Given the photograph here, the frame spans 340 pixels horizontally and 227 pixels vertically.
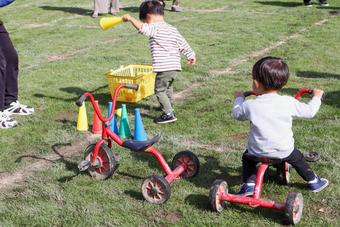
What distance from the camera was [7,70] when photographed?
23.1ft

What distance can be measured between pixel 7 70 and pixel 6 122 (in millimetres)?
812

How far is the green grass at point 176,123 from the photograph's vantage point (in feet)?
14.1

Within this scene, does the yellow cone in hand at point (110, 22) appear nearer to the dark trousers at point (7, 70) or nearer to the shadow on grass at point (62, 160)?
the shadow on grass at point (62, 160)

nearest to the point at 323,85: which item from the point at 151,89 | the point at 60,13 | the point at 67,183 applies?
the point at 151,89

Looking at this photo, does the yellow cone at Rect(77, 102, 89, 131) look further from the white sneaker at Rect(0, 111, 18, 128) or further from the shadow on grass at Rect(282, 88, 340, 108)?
the shadow on grass at Rect(282, 88, 340, 108)

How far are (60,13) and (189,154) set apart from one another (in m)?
13.8

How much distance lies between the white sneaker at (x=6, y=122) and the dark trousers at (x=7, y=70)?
0.15 metres

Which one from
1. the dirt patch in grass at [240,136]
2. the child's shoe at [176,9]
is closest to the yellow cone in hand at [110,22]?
the dirt patch in grass at [240,136]

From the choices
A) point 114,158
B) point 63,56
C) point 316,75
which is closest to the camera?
point 114,158

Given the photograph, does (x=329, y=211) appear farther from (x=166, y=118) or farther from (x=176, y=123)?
(x=166, y=118)

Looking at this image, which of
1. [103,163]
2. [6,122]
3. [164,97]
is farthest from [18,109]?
[103,163]

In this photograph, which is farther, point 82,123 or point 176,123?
point 176,123

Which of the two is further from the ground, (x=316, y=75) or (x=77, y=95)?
(x=316, y=75)

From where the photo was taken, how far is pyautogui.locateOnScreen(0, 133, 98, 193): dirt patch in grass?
199 inches
